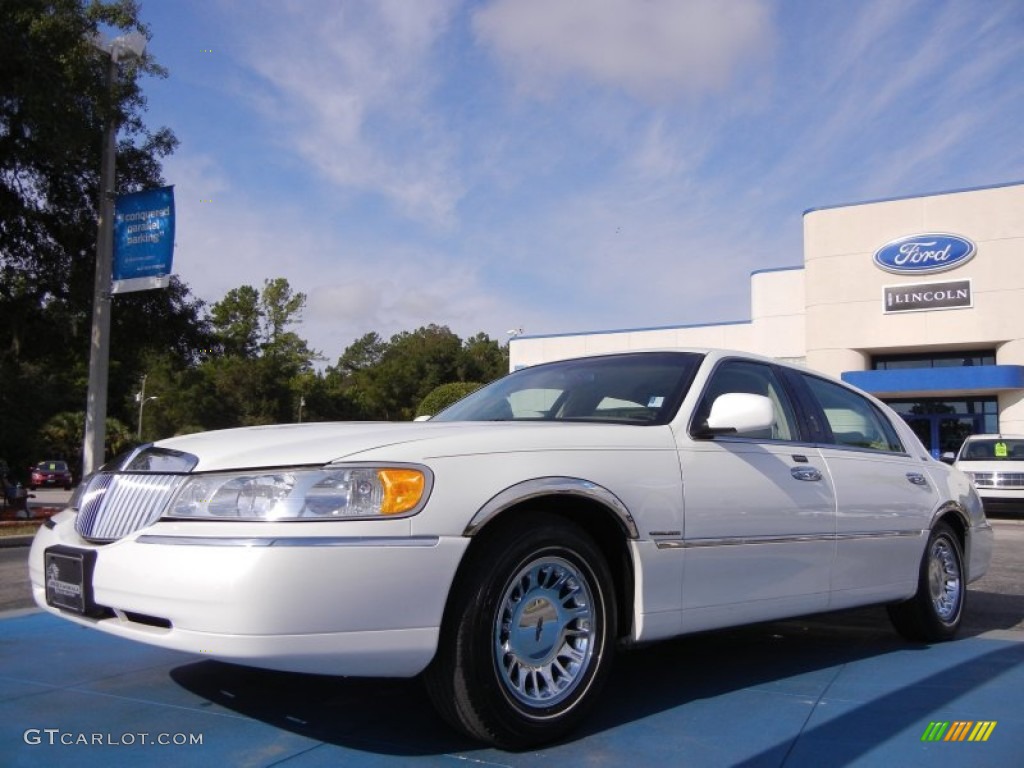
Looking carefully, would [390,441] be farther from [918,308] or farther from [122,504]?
[918,308]

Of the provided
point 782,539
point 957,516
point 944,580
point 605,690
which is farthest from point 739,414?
point 957,516

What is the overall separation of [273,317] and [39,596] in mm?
62178

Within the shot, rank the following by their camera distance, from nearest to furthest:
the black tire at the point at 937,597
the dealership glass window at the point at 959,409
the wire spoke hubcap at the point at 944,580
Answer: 1. the black tire at the point at 937,597
2. the wire spoke hubcap at the point at 944,580
3. the dealership glass window at the point at 959,409

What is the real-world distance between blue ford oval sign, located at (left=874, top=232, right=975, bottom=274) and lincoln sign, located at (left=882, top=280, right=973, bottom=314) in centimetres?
56

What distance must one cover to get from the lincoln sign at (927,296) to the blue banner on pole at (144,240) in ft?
79.9

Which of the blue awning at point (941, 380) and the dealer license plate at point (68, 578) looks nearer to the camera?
the dealer license plate at point (68, 578)

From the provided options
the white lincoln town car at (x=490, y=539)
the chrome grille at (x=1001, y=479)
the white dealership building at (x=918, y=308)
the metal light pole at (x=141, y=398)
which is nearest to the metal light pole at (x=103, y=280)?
the white lincoln town car at (x=490, y=539)

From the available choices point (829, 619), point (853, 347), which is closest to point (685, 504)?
point (829, 619)

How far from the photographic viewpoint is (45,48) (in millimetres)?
12883

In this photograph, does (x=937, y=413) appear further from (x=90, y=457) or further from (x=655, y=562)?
(x=655, y=562)

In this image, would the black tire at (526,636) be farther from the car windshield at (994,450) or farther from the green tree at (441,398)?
the green tree at (441,398)

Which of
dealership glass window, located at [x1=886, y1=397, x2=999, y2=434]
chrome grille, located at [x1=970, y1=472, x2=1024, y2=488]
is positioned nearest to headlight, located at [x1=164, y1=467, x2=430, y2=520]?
chrome grille, located at [x1=970, y1=472, x2=1024, y2=488]

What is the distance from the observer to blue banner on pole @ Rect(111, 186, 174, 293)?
43.6ft

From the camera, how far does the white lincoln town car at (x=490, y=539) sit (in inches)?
108
